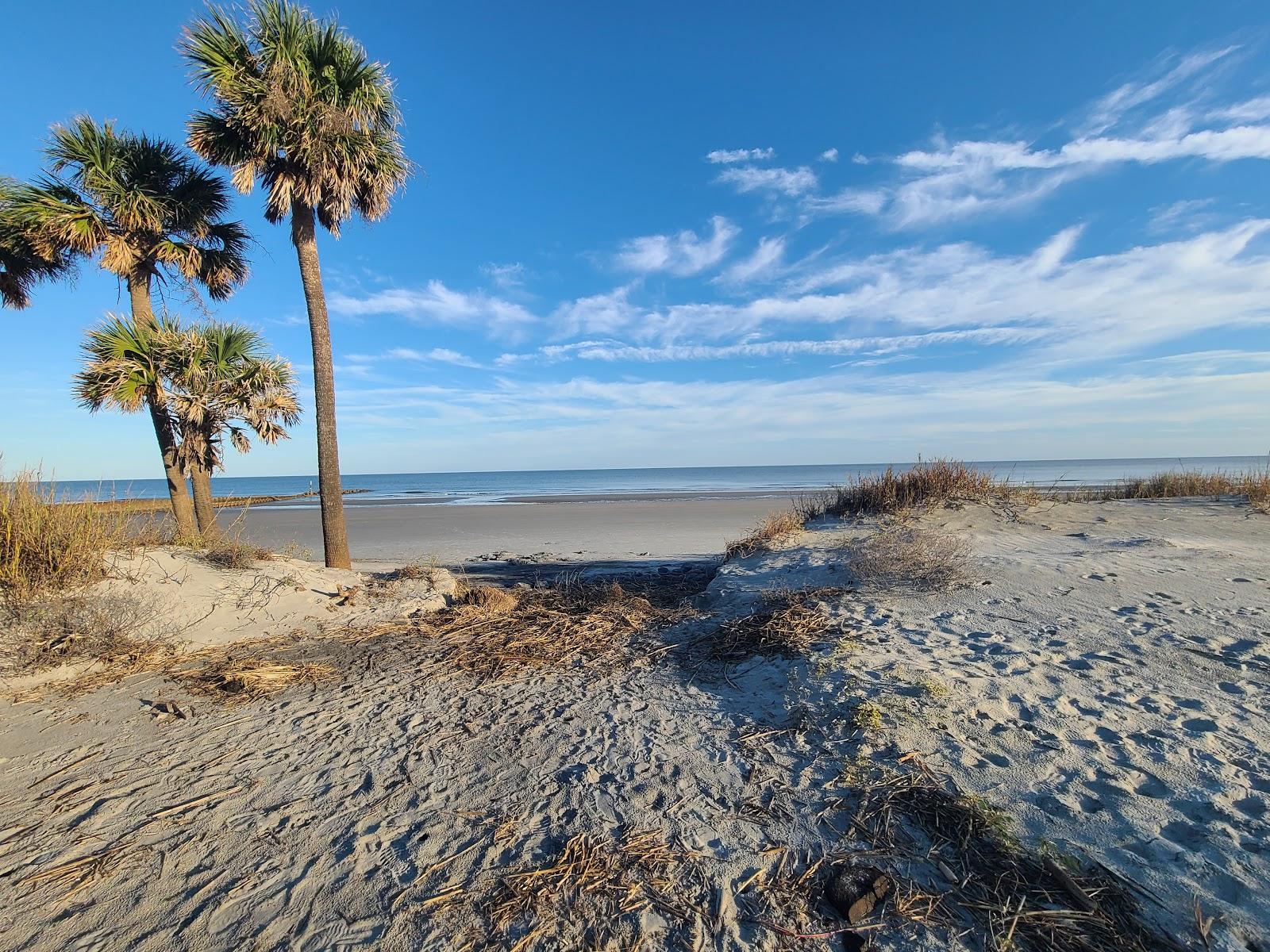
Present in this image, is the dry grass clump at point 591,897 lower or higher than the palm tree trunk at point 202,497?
lower

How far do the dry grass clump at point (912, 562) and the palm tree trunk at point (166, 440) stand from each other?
11283mm

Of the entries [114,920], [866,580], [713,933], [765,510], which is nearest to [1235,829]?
[713,933]

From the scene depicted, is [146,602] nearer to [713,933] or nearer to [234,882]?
[234,882]

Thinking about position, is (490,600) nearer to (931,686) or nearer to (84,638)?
(84,638)

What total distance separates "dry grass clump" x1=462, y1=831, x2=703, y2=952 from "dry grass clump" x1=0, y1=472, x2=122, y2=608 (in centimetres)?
617

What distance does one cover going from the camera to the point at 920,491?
11375 millimetres

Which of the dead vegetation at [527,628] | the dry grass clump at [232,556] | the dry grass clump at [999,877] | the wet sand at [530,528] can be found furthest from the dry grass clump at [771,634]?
the wet sand at [530,528]

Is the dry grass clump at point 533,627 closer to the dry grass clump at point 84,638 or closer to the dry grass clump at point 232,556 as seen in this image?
the dry grass clump at point 84,638

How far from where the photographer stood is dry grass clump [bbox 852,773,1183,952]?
216 centimetres

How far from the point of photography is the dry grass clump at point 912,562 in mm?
6648

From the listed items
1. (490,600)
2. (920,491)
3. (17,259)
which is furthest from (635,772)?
(17,259)

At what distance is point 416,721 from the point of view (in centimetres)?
440

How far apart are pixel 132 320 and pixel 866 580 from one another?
43.1ft

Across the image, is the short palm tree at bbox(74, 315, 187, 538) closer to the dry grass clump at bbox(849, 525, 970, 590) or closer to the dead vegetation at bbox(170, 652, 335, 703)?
the dead vegetation at bbox(170, 652, 335, 703)
